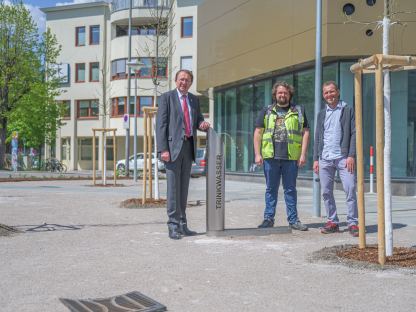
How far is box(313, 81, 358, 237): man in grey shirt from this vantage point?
751 centimetres

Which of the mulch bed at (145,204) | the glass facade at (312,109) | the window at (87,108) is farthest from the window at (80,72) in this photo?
the mulch bed at (145,204)

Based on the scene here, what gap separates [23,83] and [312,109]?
28.9m

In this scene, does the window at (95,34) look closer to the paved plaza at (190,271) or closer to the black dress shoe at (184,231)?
the paved plaza at (190,271)

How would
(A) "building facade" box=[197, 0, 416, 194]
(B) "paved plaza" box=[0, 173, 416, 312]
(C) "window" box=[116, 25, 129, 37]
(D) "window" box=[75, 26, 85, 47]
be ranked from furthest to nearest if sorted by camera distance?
1. (D) "window" box=[75, 26, 85, 47]
2. (C) "window" box=[116, 25, 129, 37]
3. (A) "building facade" box=[197, 0, 416, 194]
4. (B) "paved plaza" box=[0, 173, 416, 312]

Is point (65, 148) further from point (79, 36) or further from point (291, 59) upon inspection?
point (291, 59)

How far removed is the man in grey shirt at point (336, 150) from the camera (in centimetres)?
751

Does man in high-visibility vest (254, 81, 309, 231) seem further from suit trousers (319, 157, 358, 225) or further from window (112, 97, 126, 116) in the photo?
window (112, 97, 126, 116)

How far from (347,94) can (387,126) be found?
12.4 metres

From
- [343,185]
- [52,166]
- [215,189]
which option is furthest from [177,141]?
[52,166]

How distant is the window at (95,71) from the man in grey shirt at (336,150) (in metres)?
46.1

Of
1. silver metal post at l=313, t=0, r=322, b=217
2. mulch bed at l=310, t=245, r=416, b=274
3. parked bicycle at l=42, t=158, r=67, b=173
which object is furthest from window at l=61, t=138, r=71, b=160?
mulch bed at l=310, t=245, r=416, b=274

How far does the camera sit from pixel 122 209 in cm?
1105

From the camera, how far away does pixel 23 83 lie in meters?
Result: 42.9

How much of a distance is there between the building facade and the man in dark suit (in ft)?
21.4
